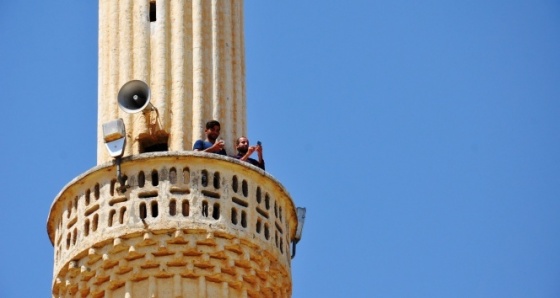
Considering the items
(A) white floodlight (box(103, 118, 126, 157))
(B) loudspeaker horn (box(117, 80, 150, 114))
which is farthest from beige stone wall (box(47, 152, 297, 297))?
(B) loudspeaker horn (box(117, 80, 150, 114))

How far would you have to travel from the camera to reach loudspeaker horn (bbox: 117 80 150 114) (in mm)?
25125

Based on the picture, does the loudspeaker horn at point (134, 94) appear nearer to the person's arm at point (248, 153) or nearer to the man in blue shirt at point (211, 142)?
the man in blue shirt at point (211, 142)

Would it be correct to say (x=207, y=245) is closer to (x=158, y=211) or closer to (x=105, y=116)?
(x=158, y=211)

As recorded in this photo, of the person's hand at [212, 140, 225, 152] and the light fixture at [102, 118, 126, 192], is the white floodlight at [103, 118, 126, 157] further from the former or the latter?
the person's hand at [212, 140, 225, 152]

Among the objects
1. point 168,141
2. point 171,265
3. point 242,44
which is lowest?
point 171,265

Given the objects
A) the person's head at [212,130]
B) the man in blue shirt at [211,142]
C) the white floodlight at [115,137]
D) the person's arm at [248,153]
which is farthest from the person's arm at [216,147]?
the white floodlight at [115,137]

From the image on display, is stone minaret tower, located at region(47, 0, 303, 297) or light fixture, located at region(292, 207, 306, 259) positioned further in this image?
light fixture, located at region(292, 207, 306, 259)

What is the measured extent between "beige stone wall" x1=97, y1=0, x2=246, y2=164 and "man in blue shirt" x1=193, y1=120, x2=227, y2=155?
24cm

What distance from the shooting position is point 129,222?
2384cm

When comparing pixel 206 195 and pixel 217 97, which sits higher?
pixel 217 97

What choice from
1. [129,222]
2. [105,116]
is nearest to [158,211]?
[129,222]

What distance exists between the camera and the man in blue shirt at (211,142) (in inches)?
968

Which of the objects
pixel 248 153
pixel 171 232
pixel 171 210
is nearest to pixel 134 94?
pixel 248 153

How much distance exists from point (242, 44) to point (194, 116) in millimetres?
1639
